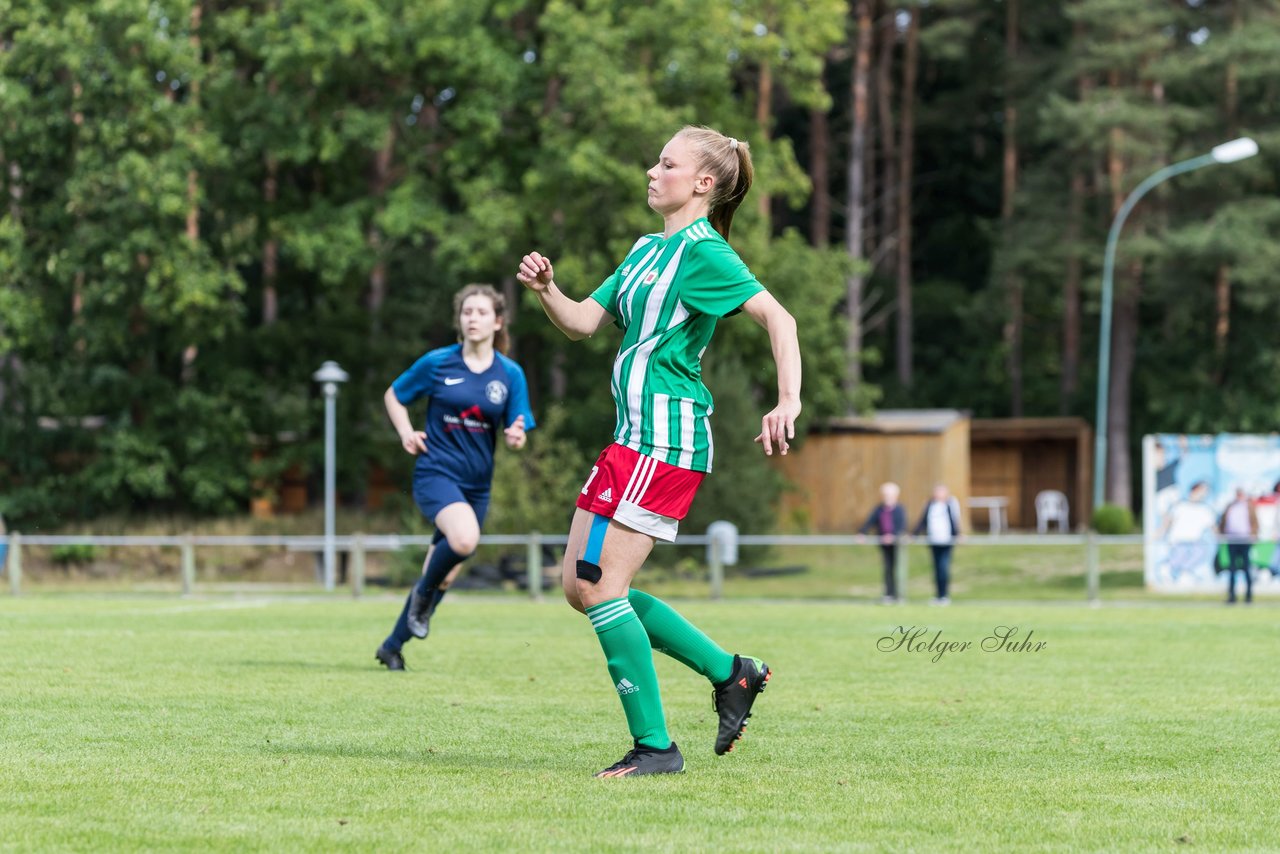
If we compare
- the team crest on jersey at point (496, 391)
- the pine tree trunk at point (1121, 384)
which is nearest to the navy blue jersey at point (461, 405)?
the team crest on jersey at point (496, 391)

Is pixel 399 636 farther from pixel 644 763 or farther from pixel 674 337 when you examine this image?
pixel 674 337

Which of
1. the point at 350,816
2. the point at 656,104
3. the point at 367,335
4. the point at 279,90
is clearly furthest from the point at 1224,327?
the point at 350,816

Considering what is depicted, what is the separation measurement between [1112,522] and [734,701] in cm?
3179

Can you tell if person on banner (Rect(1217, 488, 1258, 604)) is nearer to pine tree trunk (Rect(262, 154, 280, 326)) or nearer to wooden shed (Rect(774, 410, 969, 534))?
wooden shed (Rect(774, 410, 969, 534))

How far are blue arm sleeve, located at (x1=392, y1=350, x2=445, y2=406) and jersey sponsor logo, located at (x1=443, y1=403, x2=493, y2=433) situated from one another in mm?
209

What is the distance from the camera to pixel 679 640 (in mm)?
6133

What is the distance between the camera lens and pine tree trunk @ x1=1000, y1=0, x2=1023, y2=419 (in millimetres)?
49812

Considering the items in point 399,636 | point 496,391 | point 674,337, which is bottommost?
point 399,636

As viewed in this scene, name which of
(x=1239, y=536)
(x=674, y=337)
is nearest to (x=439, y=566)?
(x=674, y=337)

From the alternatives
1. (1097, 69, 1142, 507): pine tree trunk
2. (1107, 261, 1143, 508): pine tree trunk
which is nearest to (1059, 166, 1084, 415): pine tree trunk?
(1097, 69, 1142, 507): pine tree trunk

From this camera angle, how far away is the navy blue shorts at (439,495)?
989cm

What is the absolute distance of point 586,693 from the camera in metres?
8.67

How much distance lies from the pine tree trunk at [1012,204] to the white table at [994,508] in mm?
5321

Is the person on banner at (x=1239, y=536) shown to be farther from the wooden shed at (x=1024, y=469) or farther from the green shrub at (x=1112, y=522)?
the wooden shed at (x=1024, y=469)
